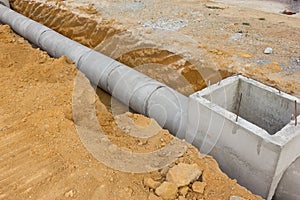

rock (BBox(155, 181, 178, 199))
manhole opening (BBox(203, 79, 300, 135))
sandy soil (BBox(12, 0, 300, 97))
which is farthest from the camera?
sandy soil (BBox(12, 0, 300, 97))

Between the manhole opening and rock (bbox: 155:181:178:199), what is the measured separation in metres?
1.44

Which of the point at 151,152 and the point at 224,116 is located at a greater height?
the point at 224,116

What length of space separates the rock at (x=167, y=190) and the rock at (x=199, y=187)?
24 centimetres

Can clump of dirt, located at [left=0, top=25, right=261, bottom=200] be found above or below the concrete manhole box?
below

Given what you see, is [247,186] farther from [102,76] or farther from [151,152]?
[102,76]

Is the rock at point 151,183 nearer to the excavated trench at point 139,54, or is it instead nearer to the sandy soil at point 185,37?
the excavated trench at point 139,54

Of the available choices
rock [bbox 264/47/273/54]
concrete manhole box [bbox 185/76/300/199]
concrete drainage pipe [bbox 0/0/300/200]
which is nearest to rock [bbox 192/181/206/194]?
concrete manhole box [bbox 185/76/300/199]

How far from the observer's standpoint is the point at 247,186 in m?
4.18

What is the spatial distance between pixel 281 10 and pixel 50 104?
11.2m

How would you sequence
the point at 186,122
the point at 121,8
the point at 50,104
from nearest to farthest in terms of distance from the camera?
the point at 186,122 < the point at 50,104 < the point at 121,8

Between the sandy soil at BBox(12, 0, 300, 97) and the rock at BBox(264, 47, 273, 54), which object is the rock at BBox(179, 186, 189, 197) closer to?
the sandy soil at BBox(12, 0, 300, 97)

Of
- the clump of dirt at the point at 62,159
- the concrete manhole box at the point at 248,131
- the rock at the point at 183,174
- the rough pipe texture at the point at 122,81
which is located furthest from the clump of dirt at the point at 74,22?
the rock at the point at 183,174

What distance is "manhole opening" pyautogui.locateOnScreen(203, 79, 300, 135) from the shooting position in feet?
14.5

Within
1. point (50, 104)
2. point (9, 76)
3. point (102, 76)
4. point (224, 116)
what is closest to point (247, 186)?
point (224, 116)
